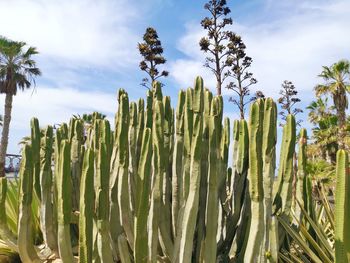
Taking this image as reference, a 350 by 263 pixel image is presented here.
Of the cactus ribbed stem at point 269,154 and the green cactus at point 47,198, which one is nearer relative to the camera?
the cactus ribbed stem at point 269,154

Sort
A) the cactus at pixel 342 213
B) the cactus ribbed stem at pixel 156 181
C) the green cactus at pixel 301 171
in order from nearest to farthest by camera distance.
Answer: the cactus at pixel 342 213 → the cactus ribbed stem at pixel 156 181 → the green cactus at pixel 301 171

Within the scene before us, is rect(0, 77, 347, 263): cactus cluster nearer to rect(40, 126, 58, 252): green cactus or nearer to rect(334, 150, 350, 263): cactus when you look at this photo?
rect(40, 126, 58, 252): green cactus

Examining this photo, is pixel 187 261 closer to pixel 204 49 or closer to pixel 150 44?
pixel 150 44

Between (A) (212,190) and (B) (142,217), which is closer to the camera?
(B) (142,217)

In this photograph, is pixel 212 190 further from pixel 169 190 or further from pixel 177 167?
pixel 169 190

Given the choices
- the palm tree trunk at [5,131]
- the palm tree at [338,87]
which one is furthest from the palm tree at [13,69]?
the palm tree at [338,87]

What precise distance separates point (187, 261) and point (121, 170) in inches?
41.5

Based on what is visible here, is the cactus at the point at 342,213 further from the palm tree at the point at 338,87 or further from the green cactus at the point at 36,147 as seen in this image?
the palm tree at the point at 338,87

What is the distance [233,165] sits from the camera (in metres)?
3.93

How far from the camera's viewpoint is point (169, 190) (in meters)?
3.73

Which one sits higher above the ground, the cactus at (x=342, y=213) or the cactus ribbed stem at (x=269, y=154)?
the cactus ribbed stem at (x=269, y=154)

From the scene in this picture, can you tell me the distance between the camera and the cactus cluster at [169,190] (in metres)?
3.12

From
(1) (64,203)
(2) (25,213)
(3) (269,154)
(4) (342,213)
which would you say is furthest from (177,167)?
(4) (342,213)

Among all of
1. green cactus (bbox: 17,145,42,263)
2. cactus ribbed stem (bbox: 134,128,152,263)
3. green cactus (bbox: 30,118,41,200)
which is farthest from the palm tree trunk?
cactus ribbed stem (bbox: 134,128,152,263)
